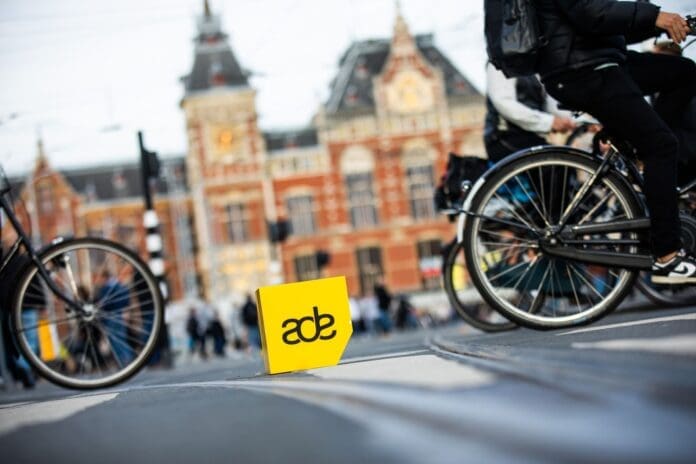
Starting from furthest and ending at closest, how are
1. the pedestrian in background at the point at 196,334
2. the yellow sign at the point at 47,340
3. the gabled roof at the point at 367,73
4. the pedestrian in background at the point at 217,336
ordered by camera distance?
the gabled roof at the point at 367,73, the pedestrian in background at the point at 196,334, the pedestrian in background at the point at 217,336, the yellow sign at the point at 47,340

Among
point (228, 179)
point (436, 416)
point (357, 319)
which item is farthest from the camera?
point (228, 179)

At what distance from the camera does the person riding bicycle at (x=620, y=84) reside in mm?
2822

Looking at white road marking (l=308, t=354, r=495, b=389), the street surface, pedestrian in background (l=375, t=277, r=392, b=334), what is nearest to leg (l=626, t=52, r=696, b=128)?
the street surface

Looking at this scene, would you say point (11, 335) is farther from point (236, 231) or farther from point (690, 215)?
Answer: point (236, 231)

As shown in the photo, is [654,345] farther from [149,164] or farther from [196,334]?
[196,334]

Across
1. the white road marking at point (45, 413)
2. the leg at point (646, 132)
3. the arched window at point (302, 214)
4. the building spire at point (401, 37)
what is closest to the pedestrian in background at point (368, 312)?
the arched window at point (302, 214)

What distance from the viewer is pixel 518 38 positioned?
291 cm

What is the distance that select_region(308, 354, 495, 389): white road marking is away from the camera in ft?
5.79

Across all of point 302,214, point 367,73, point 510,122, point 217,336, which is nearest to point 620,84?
point 510,122

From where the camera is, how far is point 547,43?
2947 mm

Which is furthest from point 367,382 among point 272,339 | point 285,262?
point 285,262

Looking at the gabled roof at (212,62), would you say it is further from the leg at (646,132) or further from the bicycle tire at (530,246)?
the leg at (646,132)

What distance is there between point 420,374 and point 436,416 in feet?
2.16

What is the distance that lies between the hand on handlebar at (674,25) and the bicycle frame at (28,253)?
2.24 m
